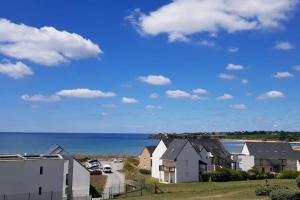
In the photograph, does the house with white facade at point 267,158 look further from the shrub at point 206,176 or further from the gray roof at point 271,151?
the shrub at point 206,176

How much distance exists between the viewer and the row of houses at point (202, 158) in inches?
2645

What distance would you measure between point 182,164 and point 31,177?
30.0 meters

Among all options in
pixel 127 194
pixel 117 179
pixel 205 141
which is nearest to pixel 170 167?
pixel 117 179

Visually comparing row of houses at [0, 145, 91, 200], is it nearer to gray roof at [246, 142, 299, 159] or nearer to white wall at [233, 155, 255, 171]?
white wall at [233, 155, 255, 171]

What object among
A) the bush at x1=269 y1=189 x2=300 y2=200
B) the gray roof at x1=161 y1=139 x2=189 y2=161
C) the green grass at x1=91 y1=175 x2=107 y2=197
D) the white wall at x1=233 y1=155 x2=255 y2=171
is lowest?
the green grass at x1=91 y1=175 x2=107 y2=197

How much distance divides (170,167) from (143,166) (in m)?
16.5

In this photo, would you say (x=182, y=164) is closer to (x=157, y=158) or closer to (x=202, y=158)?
(x=202, y=158)

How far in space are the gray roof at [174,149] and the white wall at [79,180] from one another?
66.4ft

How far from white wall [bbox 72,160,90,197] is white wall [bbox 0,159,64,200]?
17.8 ft

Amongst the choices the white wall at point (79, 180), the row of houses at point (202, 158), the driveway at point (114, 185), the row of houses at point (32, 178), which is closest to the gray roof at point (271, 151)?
the row of houses at point (202, 158)

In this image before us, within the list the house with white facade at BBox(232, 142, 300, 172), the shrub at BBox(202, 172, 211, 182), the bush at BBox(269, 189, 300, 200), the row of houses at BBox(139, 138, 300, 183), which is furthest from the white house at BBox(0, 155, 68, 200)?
the house with white facade at BBox(232, 142, 300, 172)

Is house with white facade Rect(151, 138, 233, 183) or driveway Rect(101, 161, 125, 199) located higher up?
house with white facade Rect(151, 138, 233, 183)

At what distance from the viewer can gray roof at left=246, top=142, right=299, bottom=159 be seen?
80738 mm

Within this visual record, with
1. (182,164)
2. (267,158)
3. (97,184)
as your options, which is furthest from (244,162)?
(97,184)
